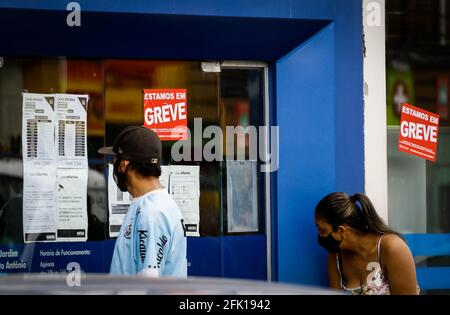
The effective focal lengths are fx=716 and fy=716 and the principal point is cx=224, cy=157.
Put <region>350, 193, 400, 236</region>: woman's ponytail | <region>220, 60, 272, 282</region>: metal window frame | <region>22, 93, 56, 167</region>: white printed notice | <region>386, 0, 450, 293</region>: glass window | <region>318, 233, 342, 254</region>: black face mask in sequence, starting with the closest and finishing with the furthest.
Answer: <region>350, 193, 400, 236</region>: woman's ponytail, <region>318, 233, 342, 254</region>: black face mask, <region>22, 93, 56, 167</region>: white printed notice, <region>220, 60, 272, 282</region>: metal window frame, <region>386, 0, 450, 293</region>: glass window

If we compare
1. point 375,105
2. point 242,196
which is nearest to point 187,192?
point 242,196

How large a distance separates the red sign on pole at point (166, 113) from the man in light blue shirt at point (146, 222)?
77.7 inches

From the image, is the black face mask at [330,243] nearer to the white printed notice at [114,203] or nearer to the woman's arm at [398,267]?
the woman's arm at [398,267]

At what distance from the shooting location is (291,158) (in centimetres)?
609

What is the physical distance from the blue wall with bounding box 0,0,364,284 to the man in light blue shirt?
184 cm

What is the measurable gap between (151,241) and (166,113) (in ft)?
8.38

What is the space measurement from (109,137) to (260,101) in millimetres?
1363

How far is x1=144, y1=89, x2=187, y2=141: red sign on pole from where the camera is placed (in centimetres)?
613

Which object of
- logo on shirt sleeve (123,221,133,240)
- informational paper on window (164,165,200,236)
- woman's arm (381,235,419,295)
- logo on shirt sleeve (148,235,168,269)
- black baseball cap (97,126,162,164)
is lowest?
woman's arm (381,235,419,295)

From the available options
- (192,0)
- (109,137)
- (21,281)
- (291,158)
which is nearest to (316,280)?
(291,158)

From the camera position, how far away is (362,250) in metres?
4.76

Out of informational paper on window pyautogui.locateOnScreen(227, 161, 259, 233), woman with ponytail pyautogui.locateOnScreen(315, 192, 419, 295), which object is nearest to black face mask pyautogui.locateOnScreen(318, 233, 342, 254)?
woman with ponytail pyautogui.locateOnScreen(315, 192, 419, 295)

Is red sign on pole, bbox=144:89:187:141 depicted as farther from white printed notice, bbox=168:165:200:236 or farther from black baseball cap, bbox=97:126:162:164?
black baseball cap, bbox=97:126:162:164

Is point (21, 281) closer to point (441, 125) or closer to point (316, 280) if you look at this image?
point (316, 280)
